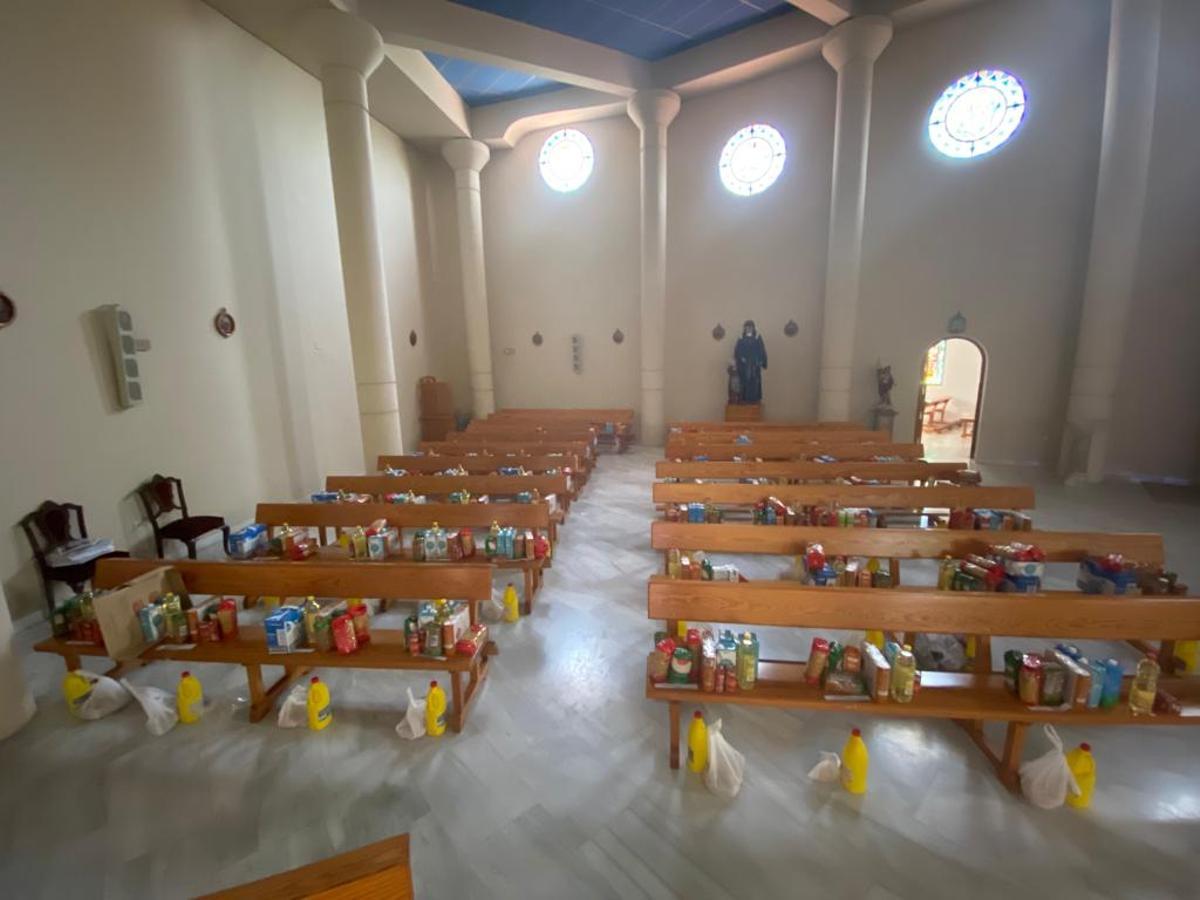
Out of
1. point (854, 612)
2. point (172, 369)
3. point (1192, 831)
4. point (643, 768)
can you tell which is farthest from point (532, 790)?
point (172, 369)

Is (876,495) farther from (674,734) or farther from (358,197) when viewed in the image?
(358,197)

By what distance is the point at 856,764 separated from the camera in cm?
241

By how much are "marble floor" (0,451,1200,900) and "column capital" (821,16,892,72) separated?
30.5ft

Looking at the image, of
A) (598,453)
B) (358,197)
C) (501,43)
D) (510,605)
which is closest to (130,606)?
(510,605)

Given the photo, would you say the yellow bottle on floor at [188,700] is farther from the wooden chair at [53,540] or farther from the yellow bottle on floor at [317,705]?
the wooden chair at [53,540]

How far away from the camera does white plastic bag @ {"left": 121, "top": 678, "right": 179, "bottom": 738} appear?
2939 mm

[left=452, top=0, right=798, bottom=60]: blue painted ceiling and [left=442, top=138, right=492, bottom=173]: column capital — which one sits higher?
[left=452, top=0, right=798, bottom=60]: blue painted ceiling

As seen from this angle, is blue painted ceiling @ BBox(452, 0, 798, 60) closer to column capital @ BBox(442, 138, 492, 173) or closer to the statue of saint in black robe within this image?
column capital @ BBox(442, 138, 492, 173)

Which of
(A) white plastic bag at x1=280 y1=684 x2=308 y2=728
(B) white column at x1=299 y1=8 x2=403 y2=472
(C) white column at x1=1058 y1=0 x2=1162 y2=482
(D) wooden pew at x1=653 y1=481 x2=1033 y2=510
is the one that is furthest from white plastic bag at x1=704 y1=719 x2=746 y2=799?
(C) white column at x1=1058 y1=0 x2=1162 y2=482

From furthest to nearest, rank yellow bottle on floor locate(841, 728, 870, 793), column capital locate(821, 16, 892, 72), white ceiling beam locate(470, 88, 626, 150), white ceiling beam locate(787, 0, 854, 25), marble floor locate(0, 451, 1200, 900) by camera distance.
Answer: white ceiling beam locate(470, 88, 626, 150) < column capital locate(821, 16, 892, 72) < white ceiling beam locate(787, 0, 854, 25) < yellow bottle on floor locate(841, 728, 870, 793) < marble floor locate(0, 451, 1200, 900)

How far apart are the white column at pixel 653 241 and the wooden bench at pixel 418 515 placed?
21.3 feet

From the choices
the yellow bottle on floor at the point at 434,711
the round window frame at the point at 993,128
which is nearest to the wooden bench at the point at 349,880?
the yellow bottle on floor at the point at 434,711

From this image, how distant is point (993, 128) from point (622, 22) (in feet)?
20.0

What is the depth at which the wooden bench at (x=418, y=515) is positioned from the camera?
443cm
